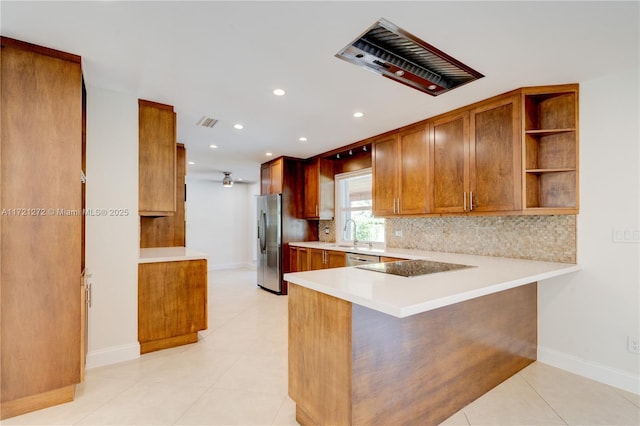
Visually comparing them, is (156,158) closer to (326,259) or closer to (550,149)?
(326,259)

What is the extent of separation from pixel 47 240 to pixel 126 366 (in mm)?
1266

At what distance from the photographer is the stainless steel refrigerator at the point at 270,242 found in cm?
523

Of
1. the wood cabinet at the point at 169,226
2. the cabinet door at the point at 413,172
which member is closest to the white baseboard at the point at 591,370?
the cabinet door at the point at 413,172

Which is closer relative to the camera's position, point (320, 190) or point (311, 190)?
point (320, 190)

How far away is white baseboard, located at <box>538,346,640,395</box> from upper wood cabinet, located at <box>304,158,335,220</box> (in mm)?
3318

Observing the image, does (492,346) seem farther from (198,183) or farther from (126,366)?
(198,183)

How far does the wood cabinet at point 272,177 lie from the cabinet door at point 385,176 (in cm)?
187

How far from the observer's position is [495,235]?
307cm

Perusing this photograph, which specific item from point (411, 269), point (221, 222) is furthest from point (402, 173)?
point (221, 222)

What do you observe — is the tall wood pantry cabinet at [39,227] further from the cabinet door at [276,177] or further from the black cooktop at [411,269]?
the cabinet door at [276,177]

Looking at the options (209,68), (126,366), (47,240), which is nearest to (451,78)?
(209,68)

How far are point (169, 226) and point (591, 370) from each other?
4837 mm

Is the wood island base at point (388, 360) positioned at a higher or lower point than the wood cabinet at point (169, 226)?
lower

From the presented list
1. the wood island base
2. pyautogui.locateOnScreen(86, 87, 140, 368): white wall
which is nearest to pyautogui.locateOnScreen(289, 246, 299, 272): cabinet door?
pyautogui.locateOnScreen(86, 87, 140, 368): white wall
